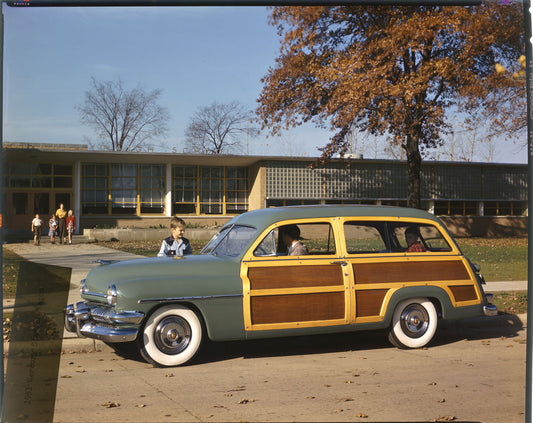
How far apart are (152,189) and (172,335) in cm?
3189

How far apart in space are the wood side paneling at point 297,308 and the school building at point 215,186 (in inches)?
1114

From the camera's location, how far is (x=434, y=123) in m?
24.8

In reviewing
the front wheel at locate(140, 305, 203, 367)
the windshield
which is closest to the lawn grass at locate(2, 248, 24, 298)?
the windshield

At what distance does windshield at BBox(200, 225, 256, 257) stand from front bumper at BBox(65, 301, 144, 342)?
1.41 meters

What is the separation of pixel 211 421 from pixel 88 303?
123 inches

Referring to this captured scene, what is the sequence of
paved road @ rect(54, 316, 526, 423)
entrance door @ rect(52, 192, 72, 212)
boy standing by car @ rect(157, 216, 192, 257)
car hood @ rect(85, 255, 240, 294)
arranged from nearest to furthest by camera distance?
paved road @ rect(54, 316, 526, 423), car hood @ rect(85, 255, 240, 294), boy standing by car @ rect(157, 216, 192, 257), entrance door @ rect(52, 192, 72, 212)

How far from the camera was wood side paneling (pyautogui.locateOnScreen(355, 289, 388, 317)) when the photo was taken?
24.2 ft

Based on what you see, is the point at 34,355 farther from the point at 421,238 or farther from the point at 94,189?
the point at 94,189

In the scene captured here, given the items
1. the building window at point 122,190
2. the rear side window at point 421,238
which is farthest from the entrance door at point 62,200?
the rear side window at point 421,238

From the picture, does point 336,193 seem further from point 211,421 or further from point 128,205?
point 211,421

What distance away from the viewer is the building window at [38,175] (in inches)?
1410

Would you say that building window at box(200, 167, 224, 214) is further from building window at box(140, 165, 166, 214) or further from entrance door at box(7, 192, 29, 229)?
entrance door at box(7, 192, 29, 229)

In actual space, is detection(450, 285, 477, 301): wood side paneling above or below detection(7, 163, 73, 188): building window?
below

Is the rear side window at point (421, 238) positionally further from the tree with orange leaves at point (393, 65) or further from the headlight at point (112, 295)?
the tree with orange leaves at point (393, 65)
